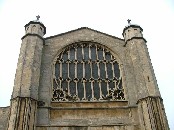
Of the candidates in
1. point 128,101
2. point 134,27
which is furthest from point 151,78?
point 134,27

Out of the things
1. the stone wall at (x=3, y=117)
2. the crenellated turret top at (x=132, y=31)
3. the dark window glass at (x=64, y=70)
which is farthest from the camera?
the crenellated turret top at (x=132, y=31)

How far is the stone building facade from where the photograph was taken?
14.4 metres

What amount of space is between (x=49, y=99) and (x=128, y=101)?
150 inches

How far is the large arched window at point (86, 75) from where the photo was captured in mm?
16109

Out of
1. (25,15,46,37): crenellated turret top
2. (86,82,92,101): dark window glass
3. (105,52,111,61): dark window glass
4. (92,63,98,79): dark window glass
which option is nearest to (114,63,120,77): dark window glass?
(105,52,111,61): dark window glass

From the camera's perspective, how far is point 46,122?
1466 centimetres

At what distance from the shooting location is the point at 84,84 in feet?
54.3

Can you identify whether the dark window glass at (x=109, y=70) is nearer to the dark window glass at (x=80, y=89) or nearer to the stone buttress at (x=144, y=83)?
the stone buttress at (x=144, y=83)

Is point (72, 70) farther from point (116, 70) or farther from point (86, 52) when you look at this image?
point (116, 70)

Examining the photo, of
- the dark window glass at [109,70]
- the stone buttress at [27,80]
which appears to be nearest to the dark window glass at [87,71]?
the dark window glass at [109,70]

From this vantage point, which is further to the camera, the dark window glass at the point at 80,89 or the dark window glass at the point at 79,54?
the dark window glass at the point at 79,54

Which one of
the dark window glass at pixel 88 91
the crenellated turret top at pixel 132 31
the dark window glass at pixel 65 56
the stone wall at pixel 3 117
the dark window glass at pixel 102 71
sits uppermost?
the crenellated turret top at pixel 132 31

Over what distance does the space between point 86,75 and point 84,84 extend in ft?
2.18

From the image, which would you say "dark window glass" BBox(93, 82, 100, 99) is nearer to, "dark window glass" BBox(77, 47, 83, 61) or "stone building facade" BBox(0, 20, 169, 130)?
"stone building facade" BBox(0, 20, 169, 130)
